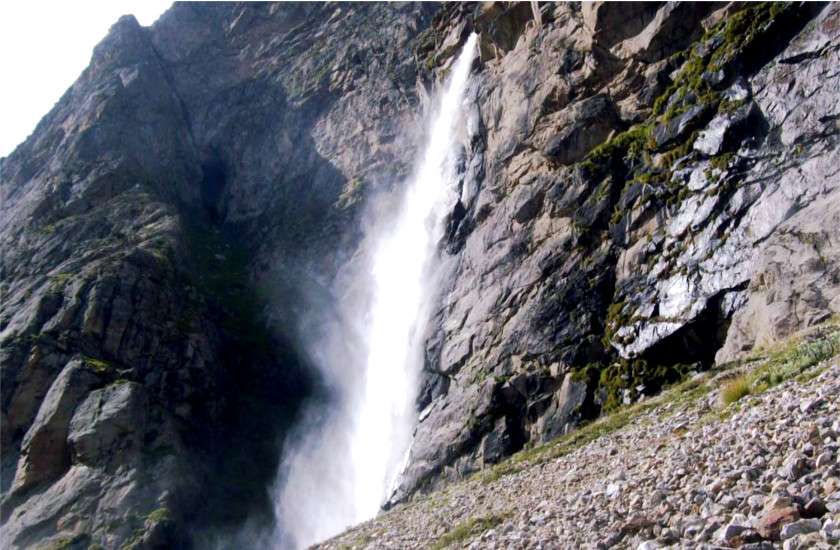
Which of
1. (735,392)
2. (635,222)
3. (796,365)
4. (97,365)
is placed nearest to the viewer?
(796,365)

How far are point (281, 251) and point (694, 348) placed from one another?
139 feet

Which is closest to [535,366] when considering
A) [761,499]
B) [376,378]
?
[376,378]

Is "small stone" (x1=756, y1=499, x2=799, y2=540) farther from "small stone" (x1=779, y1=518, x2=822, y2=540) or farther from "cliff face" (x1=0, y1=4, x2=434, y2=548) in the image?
"cliff face" (x1=0, y1=4, x2=434, y2=548)

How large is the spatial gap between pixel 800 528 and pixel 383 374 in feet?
107

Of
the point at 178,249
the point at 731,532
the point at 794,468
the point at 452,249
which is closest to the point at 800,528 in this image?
the point at 731,532

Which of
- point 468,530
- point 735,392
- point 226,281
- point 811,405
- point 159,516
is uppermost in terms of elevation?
point 226,281

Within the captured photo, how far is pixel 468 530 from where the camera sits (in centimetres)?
1308

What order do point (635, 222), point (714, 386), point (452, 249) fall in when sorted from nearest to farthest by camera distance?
point (714, 386) < point (635, 222) < point (452, 249)

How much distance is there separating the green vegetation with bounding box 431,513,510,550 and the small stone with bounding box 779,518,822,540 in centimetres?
719

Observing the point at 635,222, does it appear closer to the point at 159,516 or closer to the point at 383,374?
the point at 383,374

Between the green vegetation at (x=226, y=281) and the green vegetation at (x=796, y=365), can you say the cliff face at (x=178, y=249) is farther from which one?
the green vegetation at (x=796, y=365)

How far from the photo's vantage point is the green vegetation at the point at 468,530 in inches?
502

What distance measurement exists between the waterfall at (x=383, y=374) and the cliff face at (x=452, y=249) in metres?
2.01

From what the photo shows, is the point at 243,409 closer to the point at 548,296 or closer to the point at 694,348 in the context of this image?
the point at 548,296
